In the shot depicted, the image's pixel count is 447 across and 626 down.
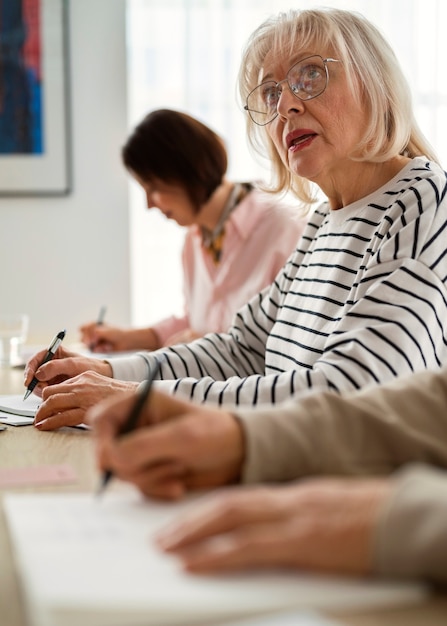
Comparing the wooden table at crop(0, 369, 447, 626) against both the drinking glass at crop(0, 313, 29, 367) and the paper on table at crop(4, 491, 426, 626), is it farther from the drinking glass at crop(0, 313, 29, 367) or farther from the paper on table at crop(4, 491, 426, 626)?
the drinking glass at crop(0, 313, 29, 367)

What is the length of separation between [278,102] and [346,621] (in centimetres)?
118

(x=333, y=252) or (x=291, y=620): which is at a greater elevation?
(x=333, y=252)

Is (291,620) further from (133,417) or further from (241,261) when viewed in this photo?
(241,261)

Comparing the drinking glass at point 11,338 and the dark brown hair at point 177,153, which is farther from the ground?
the dark brown hair at point 177,153

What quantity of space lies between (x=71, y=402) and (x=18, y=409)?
209mm

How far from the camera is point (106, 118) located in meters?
3.56

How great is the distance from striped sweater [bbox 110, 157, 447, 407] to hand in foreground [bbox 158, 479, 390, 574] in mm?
488

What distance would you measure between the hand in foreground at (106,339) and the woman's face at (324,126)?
107 cm

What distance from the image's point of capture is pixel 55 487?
3.13 feet

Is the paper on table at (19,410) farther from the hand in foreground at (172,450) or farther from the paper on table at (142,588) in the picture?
the paper on table at (142,588)

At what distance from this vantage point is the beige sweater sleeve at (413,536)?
24.1 inches

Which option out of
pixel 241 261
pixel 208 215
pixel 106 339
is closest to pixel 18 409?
pixel 106 339

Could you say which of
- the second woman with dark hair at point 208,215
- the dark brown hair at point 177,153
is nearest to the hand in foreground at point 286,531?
the second woman with dark hair at point 208,215

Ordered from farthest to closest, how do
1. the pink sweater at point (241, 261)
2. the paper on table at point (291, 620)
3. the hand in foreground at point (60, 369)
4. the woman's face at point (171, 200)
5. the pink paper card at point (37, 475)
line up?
the woman's face at point (171, 200) → the pink sweater at point (241, 261) → the hand in foreground at point (60, 369) → the pink paper card at point (37, 475) → the paper on table at point (291, 620)
